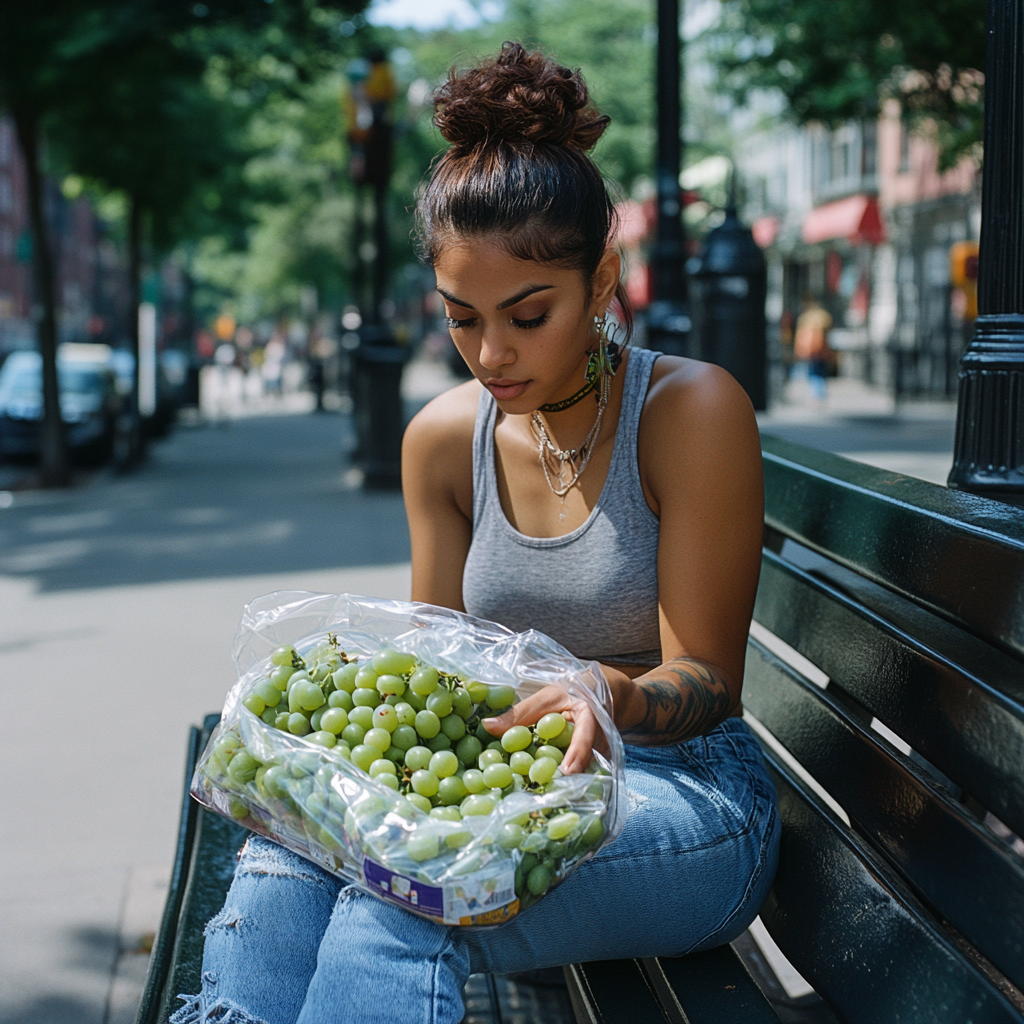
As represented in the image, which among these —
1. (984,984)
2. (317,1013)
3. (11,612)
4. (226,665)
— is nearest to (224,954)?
(317,1013)

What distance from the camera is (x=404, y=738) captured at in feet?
5.40

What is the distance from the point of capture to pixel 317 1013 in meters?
1.54

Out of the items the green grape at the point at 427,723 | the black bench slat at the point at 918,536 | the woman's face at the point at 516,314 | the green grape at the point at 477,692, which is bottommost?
the green grape at the point at 427,723

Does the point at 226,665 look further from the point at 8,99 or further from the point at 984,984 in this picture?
the point at 8,99

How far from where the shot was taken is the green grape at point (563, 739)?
1.63m

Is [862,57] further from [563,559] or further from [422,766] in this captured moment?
[422,766]

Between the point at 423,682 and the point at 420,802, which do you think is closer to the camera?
the point at 420,802

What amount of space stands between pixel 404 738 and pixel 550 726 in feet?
0.61

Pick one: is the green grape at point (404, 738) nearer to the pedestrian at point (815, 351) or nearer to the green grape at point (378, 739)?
the green grape at point (378, 739)

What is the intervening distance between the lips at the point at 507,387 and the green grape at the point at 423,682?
503mm

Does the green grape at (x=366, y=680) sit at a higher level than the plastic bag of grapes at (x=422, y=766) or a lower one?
higher

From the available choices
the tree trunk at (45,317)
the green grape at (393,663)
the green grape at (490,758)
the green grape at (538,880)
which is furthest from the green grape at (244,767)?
the tree trunk at (45,317)

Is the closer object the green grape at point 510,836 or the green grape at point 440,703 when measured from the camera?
the green grape at point 510,836

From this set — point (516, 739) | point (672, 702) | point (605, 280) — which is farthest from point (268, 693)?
point (605, 280)
